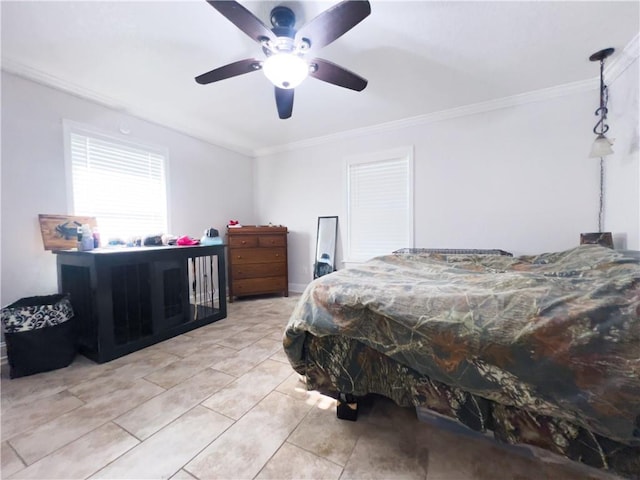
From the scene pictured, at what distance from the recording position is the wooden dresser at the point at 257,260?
357 centimetres

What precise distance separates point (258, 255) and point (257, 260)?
73 mm

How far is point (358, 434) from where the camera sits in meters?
1.23

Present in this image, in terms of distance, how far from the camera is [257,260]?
12.1ft

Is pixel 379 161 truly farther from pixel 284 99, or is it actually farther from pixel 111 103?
pixel 111 103

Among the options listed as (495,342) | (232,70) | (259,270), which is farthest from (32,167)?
(495,342)

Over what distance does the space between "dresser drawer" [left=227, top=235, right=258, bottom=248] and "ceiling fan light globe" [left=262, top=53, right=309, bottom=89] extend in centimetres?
228

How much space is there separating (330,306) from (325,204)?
9.17 ft

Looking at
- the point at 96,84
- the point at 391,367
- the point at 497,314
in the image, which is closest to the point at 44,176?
the point at 96,84

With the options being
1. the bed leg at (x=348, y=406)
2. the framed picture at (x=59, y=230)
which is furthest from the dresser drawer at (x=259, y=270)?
the bed leg at (x=348, y=406)

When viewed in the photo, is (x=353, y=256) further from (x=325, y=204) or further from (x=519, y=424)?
(x=519, y=424)

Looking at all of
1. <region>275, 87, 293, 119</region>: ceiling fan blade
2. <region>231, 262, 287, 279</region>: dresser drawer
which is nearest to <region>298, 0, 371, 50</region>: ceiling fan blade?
<region>275, 87, 293, 119</region>: ceiling fan blade

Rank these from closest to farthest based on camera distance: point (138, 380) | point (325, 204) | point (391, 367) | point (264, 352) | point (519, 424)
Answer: point (519, 424), point (391, 367), point (138, 380), point (264, 352), point (325, 204)

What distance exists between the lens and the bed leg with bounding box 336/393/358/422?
1310mm

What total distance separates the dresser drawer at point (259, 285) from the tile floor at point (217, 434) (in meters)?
1.73
